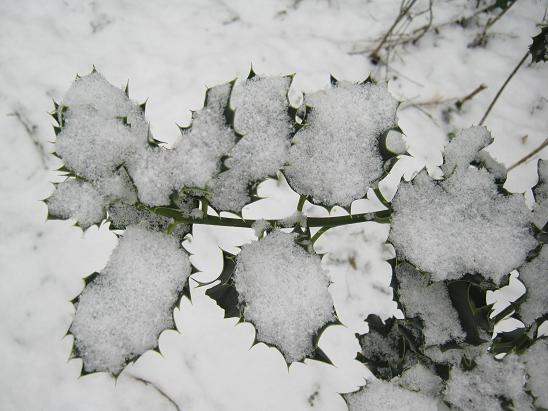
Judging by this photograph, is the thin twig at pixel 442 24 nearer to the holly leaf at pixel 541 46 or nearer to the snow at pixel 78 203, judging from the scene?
the holly leaf at pixel 541 46

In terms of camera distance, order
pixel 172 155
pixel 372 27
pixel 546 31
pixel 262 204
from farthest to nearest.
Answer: pixel 372 27
pixel 262 204
pixel 546 31
pixel 172 155

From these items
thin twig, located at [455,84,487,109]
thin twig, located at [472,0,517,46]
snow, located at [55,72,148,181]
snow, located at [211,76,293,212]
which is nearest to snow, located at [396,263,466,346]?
snow, located at [211,76,293,212]

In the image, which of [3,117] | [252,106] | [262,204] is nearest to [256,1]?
[262,204]

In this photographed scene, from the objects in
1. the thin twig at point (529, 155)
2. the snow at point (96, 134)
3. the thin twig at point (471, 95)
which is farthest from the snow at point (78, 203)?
the thin twig at point (471, 95)

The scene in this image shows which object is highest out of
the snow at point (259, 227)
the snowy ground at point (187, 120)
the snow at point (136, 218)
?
the snow at point (136, 218)

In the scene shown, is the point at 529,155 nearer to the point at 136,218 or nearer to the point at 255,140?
the point at 255,140

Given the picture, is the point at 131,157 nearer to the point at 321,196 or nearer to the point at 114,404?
the point at 321,196
